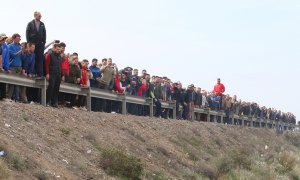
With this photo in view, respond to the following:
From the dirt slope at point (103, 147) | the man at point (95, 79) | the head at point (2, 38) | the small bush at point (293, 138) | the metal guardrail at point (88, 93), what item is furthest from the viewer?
the small bush at point (293, 138)

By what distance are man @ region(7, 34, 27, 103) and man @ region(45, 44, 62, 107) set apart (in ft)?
2.21

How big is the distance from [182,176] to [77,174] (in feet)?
15.9

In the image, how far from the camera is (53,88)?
15.5m

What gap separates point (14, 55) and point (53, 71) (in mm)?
1124

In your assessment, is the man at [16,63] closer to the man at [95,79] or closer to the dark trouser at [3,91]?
A: the dark trouser at [3,91]

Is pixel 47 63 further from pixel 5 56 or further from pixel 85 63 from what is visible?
pixel 85 63

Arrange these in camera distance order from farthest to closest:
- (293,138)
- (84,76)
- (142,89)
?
(293,138)
(142,89)
(84,76)

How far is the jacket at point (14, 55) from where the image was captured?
→ 14727 millimetres

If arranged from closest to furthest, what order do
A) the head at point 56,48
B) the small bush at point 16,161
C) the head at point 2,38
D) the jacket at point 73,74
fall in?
the small bush at point 16,161
the head at point 2,38
the head at point 56,48
the jacket at point 73,74

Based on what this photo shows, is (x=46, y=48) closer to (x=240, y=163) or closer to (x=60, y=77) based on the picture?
(x=60, y=77)

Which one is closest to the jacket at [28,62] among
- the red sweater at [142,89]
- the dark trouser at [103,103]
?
the dark trouser at [103,103]

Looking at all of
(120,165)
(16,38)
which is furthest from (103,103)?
(120,165)

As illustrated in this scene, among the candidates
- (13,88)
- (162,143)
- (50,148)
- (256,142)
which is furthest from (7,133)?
(256,142)

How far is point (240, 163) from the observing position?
70.0ft
